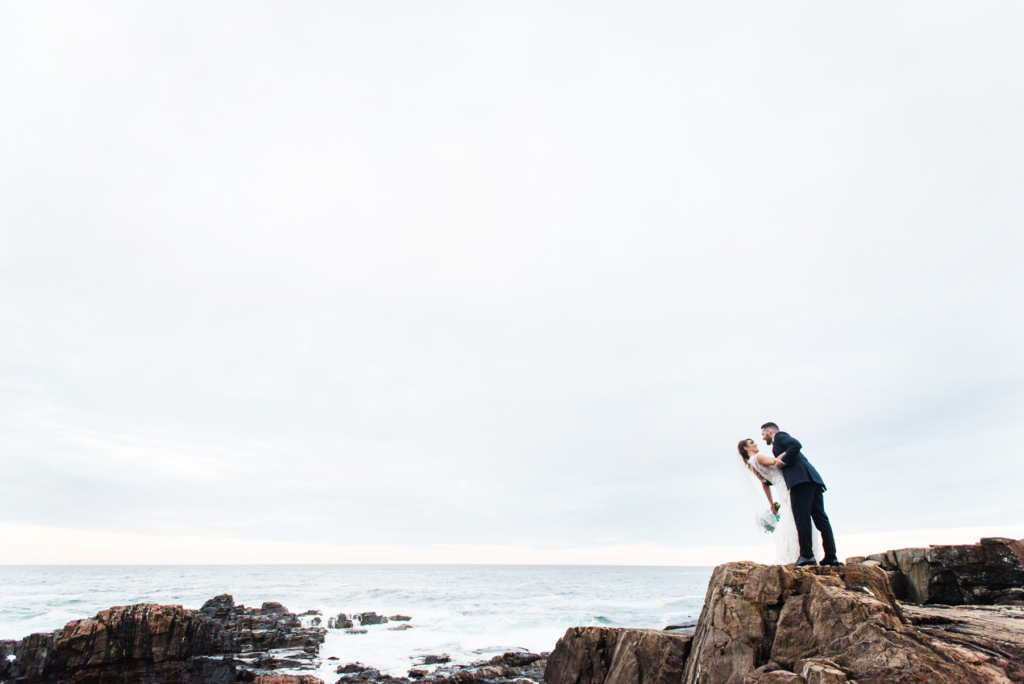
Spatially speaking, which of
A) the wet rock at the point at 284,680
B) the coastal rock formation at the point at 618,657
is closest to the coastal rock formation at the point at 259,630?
the wet rock at the point at 284,680

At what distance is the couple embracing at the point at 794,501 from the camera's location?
8180 mm

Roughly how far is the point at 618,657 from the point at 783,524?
13.1 ft

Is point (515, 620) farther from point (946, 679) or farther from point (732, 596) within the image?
point (946, 679)

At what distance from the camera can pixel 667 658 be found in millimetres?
8609

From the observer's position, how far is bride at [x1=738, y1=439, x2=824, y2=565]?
8430mm

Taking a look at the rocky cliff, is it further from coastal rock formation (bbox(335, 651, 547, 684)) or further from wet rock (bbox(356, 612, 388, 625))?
wet rock (bbox(356, 612, 388, 625))

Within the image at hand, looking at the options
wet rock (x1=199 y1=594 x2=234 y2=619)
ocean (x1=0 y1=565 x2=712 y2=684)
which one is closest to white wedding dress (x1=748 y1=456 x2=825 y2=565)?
ocean (x1=0 y1=565 x2=712 y2=684)

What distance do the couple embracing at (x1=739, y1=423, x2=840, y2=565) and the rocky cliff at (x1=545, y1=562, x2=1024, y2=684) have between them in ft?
2.01

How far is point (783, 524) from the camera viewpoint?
8.61 m

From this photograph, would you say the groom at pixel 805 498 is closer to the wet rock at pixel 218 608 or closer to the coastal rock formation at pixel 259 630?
the coastal rock formation at pixel 259 630

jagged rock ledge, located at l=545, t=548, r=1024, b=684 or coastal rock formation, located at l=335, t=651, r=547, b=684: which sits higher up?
jagged rock ledge, located at l=545, t=548, r=1024, b=684

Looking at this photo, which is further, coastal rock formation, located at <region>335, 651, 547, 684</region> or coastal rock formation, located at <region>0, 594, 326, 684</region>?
coastal rock formation, located at <region>0, 594, 326, 684</region>

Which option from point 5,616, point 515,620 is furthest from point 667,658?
point 5,616

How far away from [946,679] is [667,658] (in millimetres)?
4169
